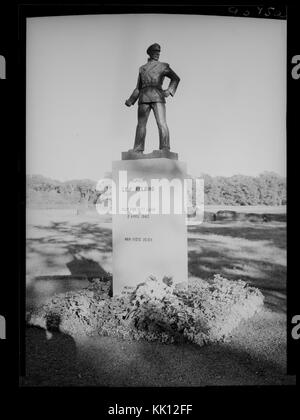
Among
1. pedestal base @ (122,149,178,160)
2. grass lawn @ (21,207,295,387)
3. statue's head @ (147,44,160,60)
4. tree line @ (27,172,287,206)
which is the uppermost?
statue's head @ (147,44,160,60)

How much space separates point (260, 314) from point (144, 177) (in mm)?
1415

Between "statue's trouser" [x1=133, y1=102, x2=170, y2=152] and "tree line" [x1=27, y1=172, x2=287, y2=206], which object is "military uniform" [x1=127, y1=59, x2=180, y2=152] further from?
"tree line" [x1=27, y1=172, x2=287, y2=206]

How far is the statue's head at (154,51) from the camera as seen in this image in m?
3.17

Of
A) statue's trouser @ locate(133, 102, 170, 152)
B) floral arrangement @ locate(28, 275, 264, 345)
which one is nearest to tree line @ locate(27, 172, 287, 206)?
statue's trouser @ locate(133, 102, 170, 152)

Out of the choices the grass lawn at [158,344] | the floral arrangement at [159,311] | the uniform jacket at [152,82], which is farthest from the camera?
the uniform jacket at [152,82]

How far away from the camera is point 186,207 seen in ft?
10.7

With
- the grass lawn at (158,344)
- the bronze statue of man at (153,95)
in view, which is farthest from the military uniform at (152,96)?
the grass lawn at (158,344)

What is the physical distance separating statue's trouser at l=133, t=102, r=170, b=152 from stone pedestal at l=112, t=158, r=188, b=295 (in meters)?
0.13

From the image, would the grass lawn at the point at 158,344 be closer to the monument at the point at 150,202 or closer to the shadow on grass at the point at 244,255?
the shadow on grass at the point at 244,255

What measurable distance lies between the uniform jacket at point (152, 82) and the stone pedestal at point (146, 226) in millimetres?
495

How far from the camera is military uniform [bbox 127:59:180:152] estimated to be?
3271mm

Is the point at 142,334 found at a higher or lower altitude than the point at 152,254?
lower
